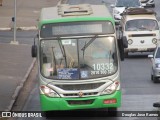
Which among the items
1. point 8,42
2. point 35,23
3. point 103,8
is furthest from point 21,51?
point 103,8

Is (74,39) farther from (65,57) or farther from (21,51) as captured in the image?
(21,51)

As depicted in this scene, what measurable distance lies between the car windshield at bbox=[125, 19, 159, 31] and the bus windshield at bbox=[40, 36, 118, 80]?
807 inches

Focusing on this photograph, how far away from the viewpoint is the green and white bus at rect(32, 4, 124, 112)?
767 inches

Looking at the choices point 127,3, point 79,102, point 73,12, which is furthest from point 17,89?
point 127,3

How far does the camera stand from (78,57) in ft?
64.7

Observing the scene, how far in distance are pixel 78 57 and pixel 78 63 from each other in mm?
165

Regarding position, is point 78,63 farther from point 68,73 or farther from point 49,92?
point 49,92

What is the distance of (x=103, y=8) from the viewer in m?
21.8

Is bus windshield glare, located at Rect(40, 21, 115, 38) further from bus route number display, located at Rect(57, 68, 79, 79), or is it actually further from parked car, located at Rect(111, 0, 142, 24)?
parked car, located at Rect(111, 0, 142, 24)

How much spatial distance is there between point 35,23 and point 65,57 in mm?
36924

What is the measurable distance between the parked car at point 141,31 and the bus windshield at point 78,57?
19.1 m

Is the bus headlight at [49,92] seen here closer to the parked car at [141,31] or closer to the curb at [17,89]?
the curb at [17,89]

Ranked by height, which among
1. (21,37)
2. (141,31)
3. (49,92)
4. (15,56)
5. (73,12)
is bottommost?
(21,37)

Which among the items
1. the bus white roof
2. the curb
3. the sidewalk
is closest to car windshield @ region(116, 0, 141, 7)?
the sidewalk
